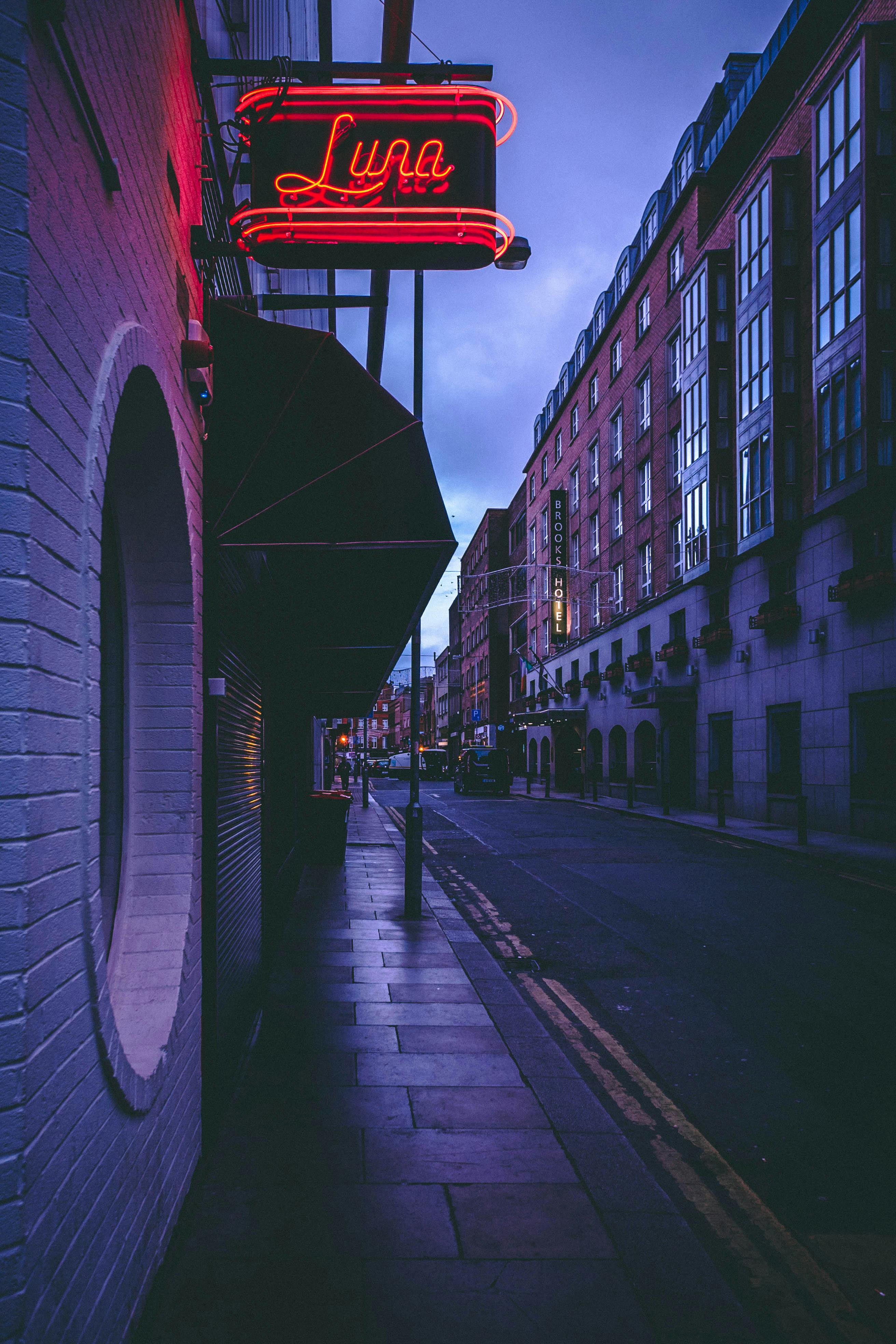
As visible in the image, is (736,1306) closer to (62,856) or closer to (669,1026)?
(62,856)

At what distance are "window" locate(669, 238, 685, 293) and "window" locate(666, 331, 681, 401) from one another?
1811mm

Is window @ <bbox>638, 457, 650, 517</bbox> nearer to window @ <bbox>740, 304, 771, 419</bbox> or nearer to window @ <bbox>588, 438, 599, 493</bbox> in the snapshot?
window @ <bbox>588, 438, 599, 493</bbox>

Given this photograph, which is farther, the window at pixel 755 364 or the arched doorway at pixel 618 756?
the arched doorway at pixel 618 756

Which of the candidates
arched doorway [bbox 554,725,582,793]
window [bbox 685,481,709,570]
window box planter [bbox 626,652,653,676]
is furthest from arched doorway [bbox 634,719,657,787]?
arched doorway [bbox 554,725,582,793]

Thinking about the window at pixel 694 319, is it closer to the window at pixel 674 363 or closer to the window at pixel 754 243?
the window at pixel 754 243

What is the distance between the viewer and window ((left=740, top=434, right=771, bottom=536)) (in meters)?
22.2

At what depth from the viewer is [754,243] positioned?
23.3 meters

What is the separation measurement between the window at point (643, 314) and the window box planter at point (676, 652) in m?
13.4

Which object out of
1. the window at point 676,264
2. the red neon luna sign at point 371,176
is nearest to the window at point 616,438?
the window at point 676,264

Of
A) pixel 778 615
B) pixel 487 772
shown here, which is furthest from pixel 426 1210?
pixel 487 772

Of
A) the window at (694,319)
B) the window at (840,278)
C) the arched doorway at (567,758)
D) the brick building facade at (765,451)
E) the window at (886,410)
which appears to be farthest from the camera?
the arched doorway at (567,758)

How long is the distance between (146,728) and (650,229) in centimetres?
3778

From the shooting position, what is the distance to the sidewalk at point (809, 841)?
14.1 meters

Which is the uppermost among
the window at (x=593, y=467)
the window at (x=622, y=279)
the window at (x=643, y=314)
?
the window at (x=622, y=279)
